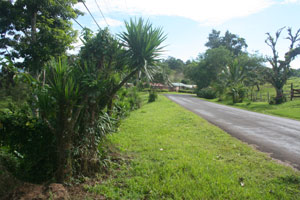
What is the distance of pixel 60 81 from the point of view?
10.2 ft

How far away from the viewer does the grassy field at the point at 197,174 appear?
3.27 meters

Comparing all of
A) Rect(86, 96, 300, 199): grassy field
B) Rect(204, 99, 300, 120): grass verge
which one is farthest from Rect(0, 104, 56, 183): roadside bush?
Rect(204, 99, 300, 120): grass verge

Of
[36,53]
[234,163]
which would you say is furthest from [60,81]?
[36,53]

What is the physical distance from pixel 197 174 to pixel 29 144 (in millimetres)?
3196

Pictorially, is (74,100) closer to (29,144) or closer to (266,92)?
(29,144)

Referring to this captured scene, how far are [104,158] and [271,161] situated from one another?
387cm

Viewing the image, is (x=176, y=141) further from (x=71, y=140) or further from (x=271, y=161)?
(x=71, y=140)

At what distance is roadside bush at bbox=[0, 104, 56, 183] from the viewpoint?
130 inches

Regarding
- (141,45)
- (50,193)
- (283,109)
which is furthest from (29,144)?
(283,109)

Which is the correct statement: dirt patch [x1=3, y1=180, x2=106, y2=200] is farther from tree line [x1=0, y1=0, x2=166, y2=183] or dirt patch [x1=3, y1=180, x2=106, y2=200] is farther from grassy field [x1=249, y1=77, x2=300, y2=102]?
grassy field [x1=249, y1=77, x2=300, y2=102]

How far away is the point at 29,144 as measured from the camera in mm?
3443

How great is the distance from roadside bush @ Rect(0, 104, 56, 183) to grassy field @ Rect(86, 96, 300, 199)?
921 millimetres

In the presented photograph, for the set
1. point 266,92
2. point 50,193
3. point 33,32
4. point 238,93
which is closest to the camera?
point 50,193

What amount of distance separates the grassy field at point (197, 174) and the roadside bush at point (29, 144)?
921 mm
